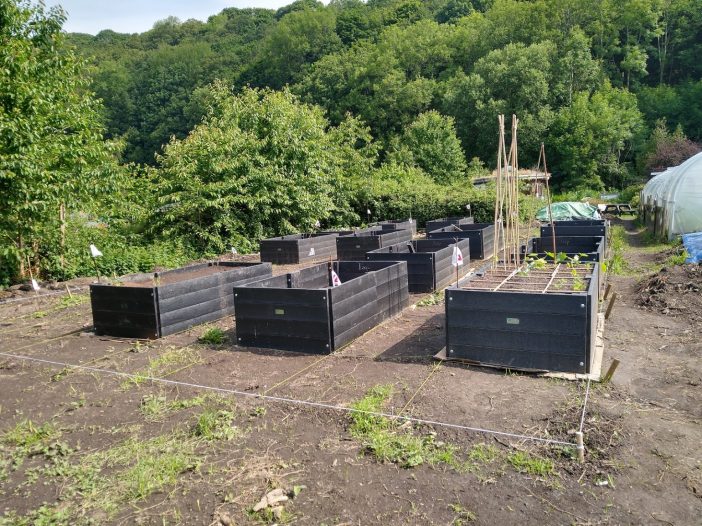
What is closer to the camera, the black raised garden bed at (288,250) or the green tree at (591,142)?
the black raised garden bed at (288,250)

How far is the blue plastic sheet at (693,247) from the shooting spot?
11.0m

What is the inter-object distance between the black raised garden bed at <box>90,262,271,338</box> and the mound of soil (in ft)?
21.1

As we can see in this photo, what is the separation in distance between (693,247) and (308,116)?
15.2 m

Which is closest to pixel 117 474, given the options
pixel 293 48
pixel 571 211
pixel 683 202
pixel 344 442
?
pixel 344 442

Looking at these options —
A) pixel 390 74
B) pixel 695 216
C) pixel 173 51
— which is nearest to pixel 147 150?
pixel 173 51

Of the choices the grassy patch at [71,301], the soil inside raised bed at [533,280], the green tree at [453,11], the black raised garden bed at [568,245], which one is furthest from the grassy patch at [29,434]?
the green tree at [453,11]

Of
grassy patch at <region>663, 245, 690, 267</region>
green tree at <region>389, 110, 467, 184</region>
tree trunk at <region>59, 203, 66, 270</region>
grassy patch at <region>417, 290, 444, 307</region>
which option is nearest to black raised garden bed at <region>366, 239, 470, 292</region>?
grassy patch at <region>417, 290, 444, 307</region>

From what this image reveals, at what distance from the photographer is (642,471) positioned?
3.42 metres

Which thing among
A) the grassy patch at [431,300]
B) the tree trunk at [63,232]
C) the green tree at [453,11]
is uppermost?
the green tree at [453,11]

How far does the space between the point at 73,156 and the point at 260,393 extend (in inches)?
352

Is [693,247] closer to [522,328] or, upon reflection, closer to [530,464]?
[522,328]

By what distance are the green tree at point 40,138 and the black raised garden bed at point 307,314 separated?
21.6 feet

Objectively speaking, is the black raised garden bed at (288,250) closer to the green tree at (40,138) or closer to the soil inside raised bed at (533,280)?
the green tree at (40,138)

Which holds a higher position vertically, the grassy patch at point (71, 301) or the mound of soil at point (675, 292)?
the grassy patch at point (71, 301)
